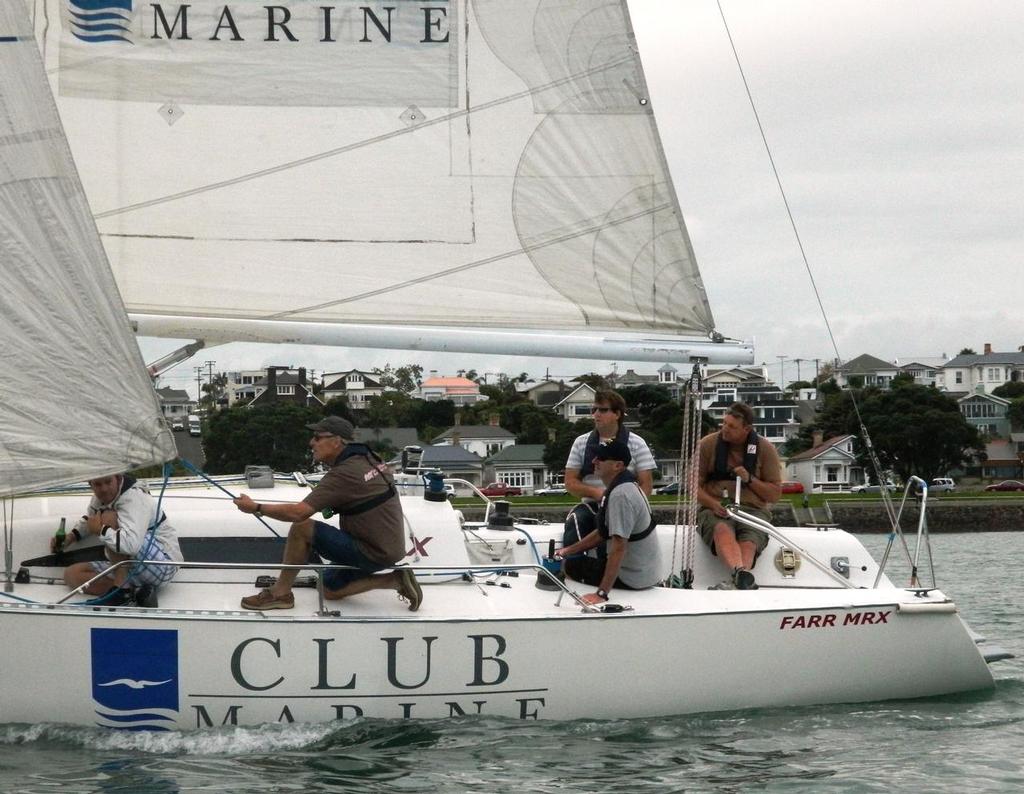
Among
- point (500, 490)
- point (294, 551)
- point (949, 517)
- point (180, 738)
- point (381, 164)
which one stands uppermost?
point (381, 164)

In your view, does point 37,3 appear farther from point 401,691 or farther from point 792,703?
point 792,703

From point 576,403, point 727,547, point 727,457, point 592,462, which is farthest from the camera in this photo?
point 576,403

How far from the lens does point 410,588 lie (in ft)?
23.9

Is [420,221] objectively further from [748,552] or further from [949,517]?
[949,517]

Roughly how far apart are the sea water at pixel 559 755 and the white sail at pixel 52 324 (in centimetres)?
106

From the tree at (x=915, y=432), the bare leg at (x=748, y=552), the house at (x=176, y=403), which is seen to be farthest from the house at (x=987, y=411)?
the bare leg at (x=748, y=552)

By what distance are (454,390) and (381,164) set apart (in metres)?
87.4

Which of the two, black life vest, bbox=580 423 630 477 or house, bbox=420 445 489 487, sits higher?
black life vest, bbox=580 423 630 477

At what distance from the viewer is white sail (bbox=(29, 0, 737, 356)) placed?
27.5 ft

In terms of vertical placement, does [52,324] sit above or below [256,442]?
above

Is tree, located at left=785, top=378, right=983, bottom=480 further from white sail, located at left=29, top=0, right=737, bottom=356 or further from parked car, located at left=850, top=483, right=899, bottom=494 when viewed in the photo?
white sail, located at left=29, top=0, right=737, bottom=356

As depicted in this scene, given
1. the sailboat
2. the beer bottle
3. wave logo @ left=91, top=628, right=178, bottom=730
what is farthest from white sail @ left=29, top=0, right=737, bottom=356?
wave logo @ left=91, top=628, right=178, bottom=730

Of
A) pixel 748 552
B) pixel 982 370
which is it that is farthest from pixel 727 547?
pixel 982 370

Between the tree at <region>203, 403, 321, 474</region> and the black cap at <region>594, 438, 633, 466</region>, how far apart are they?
6.92 meters
